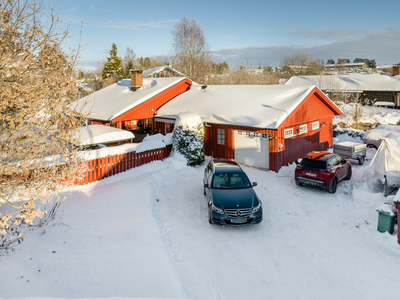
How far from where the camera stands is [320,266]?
7758 millimetres

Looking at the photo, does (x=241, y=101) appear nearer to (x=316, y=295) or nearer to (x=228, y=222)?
(x=228, y=222)

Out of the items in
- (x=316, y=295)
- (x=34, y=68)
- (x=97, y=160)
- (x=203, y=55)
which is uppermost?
(x=203, y=55)

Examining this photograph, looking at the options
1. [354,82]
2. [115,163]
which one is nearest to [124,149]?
[115,163]

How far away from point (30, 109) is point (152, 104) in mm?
16221

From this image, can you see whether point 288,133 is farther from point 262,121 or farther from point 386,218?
point 386,218

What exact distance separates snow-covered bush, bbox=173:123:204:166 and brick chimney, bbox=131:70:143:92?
10000mm

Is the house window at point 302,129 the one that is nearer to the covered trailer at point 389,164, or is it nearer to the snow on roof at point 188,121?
the covered trailer at point 389,164

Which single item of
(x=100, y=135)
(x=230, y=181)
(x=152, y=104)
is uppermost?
(x=152, y=104)

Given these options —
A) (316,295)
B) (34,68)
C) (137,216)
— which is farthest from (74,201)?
(316,295)

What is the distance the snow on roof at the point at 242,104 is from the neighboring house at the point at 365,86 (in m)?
26.1

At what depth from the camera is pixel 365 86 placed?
45.5 metres

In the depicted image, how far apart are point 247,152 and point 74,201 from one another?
10.3 meters

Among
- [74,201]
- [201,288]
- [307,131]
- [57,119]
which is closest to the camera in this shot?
[201,288]

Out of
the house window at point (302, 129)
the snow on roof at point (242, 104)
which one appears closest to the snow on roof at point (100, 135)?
the snow on roof at point (242, 104)
